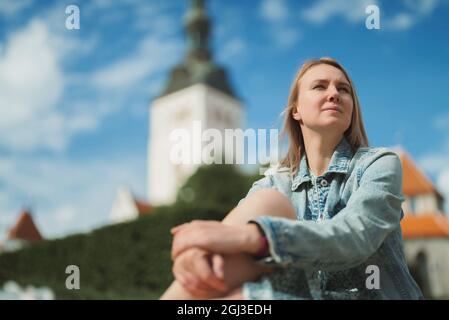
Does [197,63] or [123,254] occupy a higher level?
[197,63]

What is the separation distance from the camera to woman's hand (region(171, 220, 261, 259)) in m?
1.01

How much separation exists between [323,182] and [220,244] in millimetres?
576

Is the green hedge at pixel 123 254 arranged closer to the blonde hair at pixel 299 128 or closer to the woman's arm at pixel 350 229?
the blonde hair at pixel 299 128

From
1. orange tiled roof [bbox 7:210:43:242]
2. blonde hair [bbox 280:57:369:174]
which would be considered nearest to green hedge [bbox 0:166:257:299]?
blonde hair [bbox 280:57:369:174]

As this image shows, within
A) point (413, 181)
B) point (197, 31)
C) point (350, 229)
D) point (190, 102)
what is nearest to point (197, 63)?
point (197, 31)

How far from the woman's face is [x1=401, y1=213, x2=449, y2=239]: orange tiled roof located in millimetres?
20289

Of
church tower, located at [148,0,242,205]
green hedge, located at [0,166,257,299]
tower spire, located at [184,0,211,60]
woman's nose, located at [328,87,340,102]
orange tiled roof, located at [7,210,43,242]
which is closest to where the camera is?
woman's nose, located at [328,87,340,102]

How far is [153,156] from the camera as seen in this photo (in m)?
43.2

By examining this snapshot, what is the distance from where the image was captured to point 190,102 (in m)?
43.0

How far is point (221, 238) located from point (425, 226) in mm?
22194

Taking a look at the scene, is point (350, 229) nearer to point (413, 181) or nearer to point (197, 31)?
point (413, 181)

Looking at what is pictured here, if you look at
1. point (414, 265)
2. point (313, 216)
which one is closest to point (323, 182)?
point (313, 216)

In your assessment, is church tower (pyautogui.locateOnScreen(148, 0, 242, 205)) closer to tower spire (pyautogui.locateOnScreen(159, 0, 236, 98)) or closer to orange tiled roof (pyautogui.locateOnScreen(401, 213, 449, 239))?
tower spire (pyautogui.locateOnScreen(159, 0, 236, 98))
